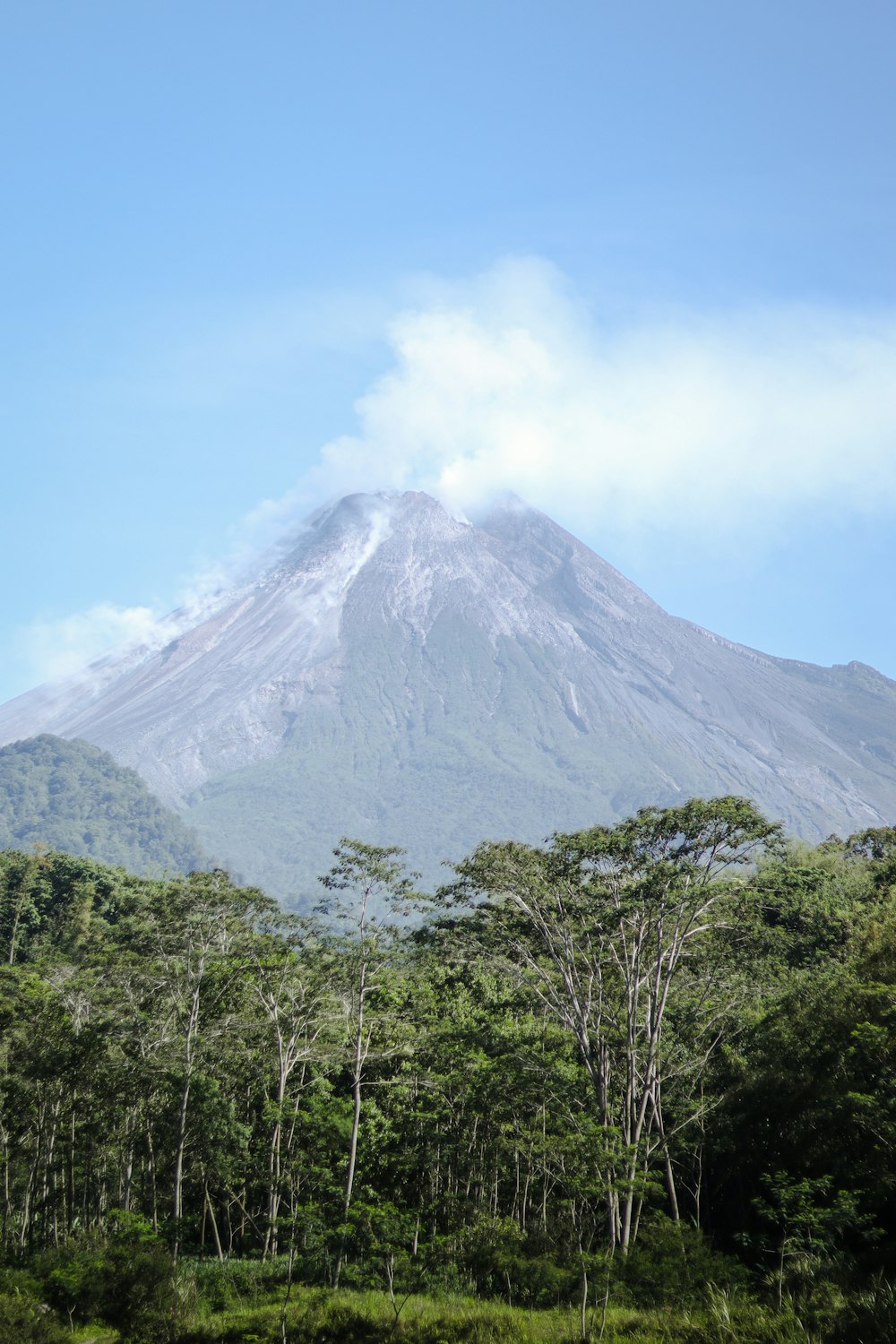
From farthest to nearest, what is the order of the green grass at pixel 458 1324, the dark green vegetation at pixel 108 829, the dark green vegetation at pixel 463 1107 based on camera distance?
the dark green vegetation at pixel 108 829, the dark green vegetation at pixel 463 1107, the green grass at pixel 458 1324

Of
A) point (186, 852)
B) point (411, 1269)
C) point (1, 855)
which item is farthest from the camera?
point (186, 852)

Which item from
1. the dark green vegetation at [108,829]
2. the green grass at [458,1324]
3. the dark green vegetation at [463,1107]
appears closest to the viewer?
the green grass at [458,1324]

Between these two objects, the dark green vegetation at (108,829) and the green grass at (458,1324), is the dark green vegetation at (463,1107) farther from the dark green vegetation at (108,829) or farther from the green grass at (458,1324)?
the dark green vegetation at (108,829)

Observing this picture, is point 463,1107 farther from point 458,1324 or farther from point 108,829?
point 108,829

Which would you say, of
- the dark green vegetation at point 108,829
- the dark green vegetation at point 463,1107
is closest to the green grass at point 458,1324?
the dark green vegetation at point 463,1107

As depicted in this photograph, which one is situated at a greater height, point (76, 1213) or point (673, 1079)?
point (673, 1079)

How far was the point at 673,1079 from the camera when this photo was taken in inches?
1117

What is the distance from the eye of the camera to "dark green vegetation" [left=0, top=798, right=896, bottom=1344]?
1880 centimetres

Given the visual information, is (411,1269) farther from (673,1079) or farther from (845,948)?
(845,948)

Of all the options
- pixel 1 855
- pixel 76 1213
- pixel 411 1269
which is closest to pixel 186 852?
pixel 1 855

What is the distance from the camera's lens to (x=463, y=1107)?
26.6 m

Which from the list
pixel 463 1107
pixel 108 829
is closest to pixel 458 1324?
pixel 463 1107

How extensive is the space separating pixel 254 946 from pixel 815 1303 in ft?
58.2

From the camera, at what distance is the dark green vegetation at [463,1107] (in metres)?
18.8
